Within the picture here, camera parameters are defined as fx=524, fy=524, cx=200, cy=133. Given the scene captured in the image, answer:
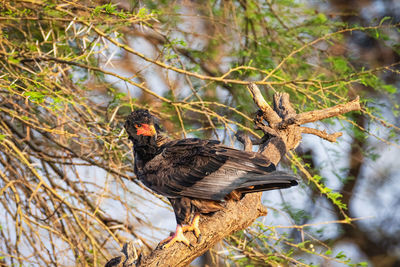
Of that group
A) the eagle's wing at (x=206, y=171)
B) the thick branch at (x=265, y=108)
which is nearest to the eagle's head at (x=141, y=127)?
the eagle's wing at (x=206, y=171)

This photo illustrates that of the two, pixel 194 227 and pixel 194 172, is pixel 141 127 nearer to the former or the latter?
pixel 194 172

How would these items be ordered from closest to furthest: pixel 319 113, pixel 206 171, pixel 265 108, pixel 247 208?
1. pixel 206 171
2. pixel 247 208
3. pixel 319 113
4. pixel 265 108

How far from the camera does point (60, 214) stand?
3.78 metres

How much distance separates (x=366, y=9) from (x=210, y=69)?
1.97 metres

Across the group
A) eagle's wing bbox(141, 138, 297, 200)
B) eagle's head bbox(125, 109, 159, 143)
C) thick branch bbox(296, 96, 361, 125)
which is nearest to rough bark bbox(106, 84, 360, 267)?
thick branch bbox(296, 96, 361, 125)

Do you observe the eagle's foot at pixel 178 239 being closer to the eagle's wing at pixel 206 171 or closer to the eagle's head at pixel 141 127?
the eagle's wing at pixel 206 171

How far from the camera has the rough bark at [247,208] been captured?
2611 millimetres

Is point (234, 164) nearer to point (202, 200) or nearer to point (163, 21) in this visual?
point (202, 200)

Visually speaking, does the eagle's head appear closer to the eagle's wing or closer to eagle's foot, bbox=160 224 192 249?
the eagle's wing

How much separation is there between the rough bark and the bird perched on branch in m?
0.06

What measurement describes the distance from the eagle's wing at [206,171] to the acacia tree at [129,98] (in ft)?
1.98

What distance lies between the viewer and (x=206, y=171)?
2.56m

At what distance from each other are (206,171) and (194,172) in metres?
0.06

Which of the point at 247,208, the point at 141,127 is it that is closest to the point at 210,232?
the point at 247,208
